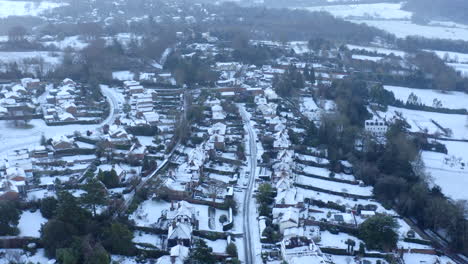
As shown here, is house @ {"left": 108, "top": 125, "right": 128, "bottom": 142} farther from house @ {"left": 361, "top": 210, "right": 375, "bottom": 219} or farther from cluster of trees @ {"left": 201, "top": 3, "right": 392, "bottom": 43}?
cluster of trees @ {"left": 201, "top": 3, "right": 392, "bottom": 43}

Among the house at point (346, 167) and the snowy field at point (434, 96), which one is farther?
the snowy field at point (434, 96)

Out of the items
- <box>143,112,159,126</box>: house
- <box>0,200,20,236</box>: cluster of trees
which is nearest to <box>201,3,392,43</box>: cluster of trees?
<box>143,112,159,126</box>: house

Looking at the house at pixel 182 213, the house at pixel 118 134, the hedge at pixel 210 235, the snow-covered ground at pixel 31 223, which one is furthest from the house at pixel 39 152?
the hedge at pixel 210 235

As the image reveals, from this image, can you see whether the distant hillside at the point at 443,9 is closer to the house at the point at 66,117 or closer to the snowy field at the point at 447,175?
the snowy field at the point at 447,175

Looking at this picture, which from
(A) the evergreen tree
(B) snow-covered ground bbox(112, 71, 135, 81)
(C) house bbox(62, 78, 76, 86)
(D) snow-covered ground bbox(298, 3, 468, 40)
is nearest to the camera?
(A) the evergreen tree

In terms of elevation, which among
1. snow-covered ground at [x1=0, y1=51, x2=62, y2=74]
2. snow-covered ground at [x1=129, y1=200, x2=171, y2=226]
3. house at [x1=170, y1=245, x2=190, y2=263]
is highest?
snow-covered ground at [x1=0, y1=51, x2=62, y2=74]

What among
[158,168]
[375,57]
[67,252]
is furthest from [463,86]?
[67,252]
